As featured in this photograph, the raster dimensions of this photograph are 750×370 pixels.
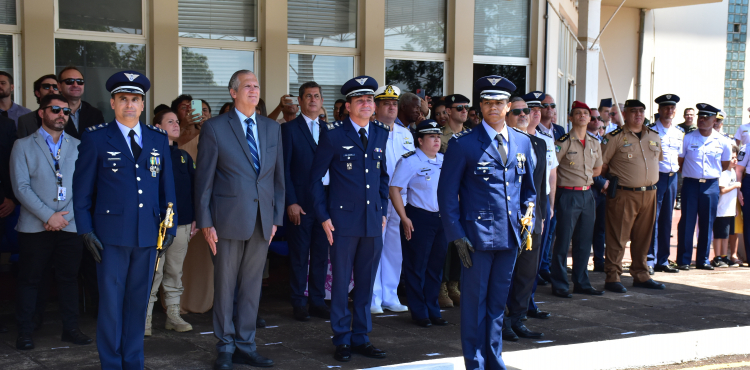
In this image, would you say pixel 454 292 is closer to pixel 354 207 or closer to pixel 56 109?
pixel 354 207

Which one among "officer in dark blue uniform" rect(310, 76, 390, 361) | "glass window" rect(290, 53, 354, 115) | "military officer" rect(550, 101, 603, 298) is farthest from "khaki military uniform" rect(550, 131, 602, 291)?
"glass window" rect(290, 53, 354, 115)

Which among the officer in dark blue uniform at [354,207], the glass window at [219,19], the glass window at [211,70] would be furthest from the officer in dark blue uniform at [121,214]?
the glass window at [219,19]

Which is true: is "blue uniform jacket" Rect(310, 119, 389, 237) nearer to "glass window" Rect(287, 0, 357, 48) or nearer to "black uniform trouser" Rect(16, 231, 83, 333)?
"black uniform trouser" Rect(16, 231, 83, 333)

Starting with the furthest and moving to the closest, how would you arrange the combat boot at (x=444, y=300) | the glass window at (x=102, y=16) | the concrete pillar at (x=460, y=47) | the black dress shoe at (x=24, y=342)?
the concrete pillar at (x=460, y=47) < the glass window at (x=102, y=16) < the combat boot at (x=444, y=300) < the black dress shoe at (x=24, y=342)

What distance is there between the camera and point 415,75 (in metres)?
11.1

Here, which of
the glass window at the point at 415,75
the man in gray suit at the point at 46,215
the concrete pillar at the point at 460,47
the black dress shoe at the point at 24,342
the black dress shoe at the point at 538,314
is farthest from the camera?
the concrete pillar at the point at 460,47

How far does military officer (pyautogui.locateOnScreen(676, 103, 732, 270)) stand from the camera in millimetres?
10266

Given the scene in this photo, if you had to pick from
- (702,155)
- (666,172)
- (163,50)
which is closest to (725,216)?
(702,155)

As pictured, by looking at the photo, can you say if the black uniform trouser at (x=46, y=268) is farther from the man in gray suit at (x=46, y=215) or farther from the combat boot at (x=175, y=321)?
the combat boot at (x=175, y=321)

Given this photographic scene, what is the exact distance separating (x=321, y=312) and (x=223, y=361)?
1.89 meters

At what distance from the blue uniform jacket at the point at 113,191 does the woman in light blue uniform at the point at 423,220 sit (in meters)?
2.50

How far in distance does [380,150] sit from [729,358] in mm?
3297

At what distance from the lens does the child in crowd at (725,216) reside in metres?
10.8

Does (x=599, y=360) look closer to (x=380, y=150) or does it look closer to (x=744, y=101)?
(x=380, y=150)
